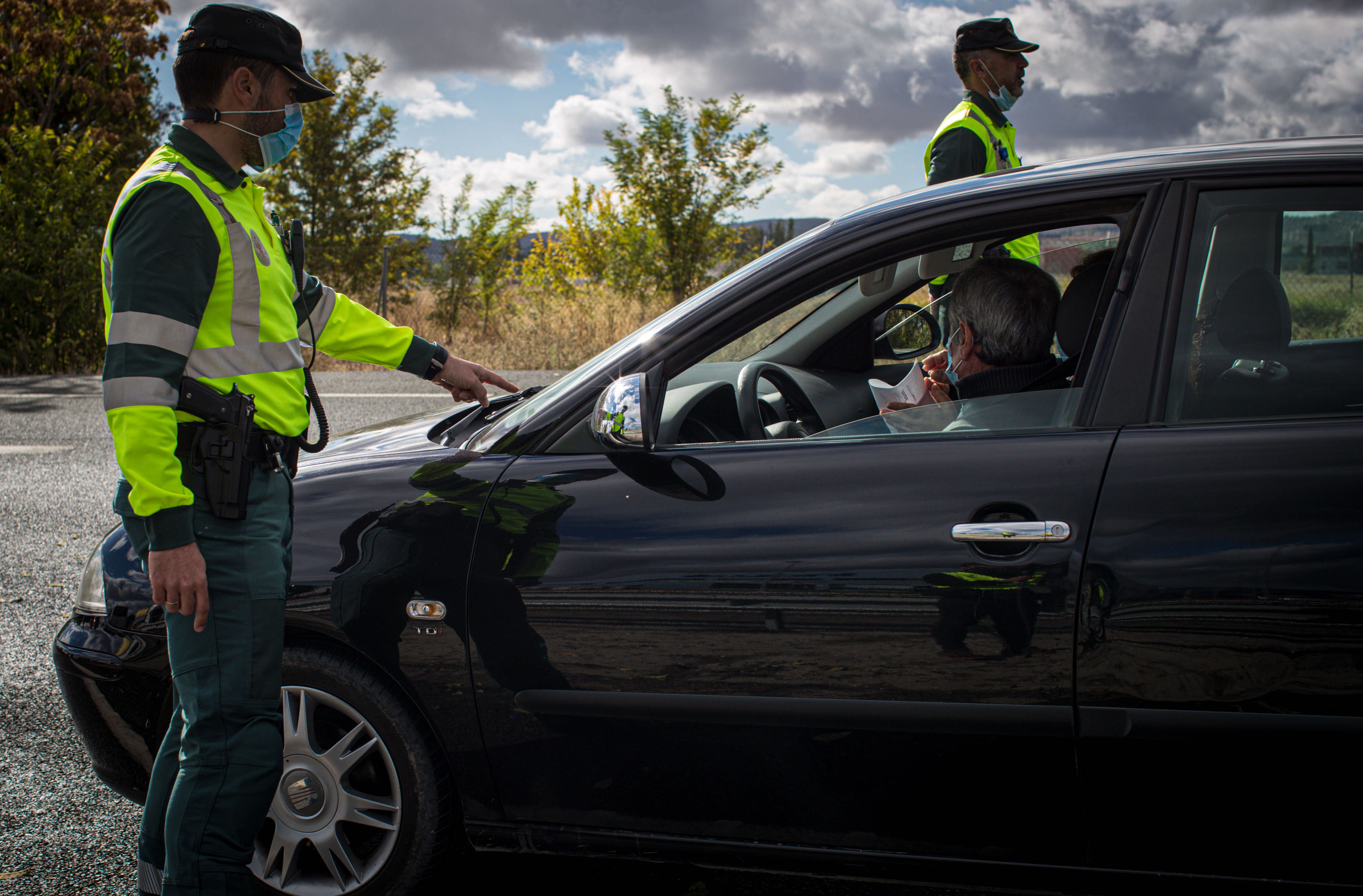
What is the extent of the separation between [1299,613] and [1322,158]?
0.84 m

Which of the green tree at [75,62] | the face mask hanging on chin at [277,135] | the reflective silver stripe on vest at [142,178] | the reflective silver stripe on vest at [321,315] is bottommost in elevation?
the reflective silver stripe on vest at [321,315]

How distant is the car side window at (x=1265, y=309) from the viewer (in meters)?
1.76

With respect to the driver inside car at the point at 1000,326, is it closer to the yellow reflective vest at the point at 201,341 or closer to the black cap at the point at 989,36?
the yellow reflective vest at the point at 201,341

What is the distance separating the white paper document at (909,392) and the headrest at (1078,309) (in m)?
0.43

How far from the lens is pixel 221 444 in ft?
5.63

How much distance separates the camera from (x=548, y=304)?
14680 millimetres

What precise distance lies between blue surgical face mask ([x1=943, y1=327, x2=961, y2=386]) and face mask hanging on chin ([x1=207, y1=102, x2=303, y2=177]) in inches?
60.8

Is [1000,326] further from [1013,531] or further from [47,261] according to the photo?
[47,261]

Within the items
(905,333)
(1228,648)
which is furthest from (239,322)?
(905,333)

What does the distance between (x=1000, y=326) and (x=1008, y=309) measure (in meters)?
0.05

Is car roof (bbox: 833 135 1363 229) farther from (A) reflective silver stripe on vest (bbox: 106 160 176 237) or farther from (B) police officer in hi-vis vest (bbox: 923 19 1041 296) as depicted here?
(B) police officer in hi-vis vest (bbox: 923 19 1041 296)

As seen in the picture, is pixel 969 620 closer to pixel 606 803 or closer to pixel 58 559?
pixel 606 803

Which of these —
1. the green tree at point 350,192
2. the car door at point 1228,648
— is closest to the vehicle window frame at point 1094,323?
the car door at point 1228,648

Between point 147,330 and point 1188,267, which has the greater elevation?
point 1188,267
